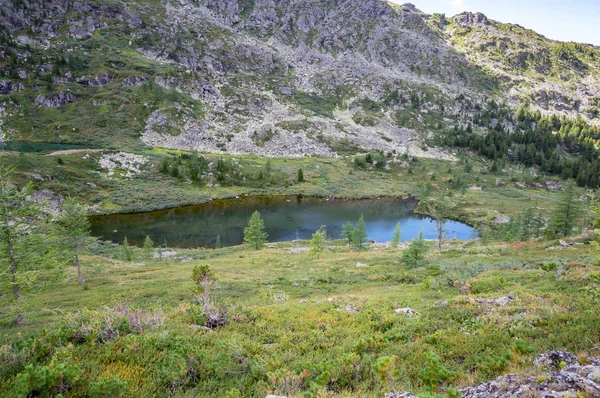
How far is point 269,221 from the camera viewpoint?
3209 inches

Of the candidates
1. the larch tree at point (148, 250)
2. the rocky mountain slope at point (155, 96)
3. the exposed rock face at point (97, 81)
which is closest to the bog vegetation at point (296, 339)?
the larch tree at point (148, 250)

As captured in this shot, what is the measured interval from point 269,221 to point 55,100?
408 feet

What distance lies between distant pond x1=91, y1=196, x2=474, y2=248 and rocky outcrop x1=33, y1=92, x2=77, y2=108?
312 ft

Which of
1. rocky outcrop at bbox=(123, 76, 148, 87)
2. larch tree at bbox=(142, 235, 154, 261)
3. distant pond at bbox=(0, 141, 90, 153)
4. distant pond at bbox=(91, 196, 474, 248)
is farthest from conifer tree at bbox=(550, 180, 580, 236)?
rocky outcrop at bbox=(123, 76, 148, 87)

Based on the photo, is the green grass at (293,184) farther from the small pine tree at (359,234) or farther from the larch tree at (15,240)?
the larch tree at (15,240)

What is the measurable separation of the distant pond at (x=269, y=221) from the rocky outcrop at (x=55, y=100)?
95.0m

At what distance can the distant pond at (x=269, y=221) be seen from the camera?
6819 cm

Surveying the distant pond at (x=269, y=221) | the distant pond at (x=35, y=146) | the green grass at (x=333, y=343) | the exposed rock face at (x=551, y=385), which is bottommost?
the distant pond at (x=269, y=221)

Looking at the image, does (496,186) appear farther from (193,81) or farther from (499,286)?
(193,81)

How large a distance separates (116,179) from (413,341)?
331ft

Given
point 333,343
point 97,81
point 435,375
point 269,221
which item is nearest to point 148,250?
point 269,221

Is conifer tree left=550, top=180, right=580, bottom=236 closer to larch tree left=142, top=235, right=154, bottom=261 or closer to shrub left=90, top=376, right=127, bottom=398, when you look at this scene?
shrub left=90, top=376, right=127, bottom=398

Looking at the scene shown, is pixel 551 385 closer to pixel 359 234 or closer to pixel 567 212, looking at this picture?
pixel 359 234

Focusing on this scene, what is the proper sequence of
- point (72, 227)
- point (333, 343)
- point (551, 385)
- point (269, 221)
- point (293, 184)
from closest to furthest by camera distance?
point (551, 385)
point (333, 343)
point (72, 227)
point (269, 221)
point (293, 184)
